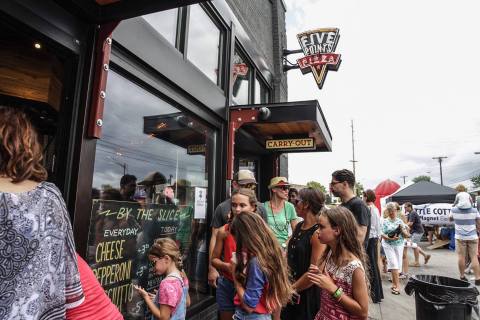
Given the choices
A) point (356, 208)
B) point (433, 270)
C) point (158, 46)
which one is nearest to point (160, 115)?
point (158, 46)

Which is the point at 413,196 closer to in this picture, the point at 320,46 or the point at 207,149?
the point at 320,46

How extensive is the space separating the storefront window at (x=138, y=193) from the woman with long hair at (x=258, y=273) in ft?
3.94

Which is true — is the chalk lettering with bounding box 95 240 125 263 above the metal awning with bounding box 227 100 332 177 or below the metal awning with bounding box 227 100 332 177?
below

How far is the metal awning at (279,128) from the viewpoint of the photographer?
211 inches

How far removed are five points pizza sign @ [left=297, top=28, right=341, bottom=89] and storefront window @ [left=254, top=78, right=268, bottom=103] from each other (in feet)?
4.01

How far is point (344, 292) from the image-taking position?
7.23 feet

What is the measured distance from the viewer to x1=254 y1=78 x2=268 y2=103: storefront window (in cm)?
802

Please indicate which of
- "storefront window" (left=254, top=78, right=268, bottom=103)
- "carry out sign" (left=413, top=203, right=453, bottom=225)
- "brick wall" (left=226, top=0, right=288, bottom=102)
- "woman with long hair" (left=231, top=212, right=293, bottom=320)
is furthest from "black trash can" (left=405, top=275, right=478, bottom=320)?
"carry out sign" (left=413, top=203, right=453, bottom=225)

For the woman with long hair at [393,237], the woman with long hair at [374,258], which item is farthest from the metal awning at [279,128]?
the woman with long hair at [393,237]

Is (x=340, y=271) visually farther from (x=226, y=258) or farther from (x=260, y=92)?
(x=260, y=92)

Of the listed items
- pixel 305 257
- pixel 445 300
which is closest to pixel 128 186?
pixel 305 257

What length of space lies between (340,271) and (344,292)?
140 mm

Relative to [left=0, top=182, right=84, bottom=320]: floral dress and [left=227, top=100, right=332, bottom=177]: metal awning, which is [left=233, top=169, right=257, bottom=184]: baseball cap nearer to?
[left=227, top=100, right=332, bottom=177]: metal awning

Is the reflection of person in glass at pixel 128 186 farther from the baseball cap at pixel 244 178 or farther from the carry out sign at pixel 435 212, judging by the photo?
the carry out sign at pixel 435 212
